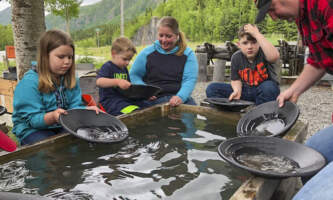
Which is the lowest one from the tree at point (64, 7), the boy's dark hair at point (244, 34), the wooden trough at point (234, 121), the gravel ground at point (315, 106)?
the gravel ground at point (315, 106)

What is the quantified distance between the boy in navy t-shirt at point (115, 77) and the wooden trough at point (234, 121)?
27cm

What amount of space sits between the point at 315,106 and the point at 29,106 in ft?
16.3

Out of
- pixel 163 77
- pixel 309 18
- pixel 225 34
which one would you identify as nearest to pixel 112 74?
pixel 163 77

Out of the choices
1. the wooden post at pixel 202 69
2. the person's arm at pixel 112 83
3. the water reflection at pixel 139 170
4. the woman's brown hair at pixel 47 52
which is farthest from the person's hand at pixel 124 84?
the wooden post at pixel 202 69

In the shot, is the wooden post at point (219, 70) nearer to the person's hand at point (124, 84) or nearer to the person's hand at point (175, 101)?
the person's hand at point (175, 101)

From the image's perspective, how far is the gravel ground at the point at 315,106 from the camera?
405 cm

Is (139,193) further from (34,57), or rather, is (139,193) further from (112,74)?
(34,57)

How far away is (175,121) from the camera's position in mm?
2701

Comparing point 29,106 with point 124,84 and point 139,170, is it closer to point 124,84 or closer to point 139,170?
point 124,84

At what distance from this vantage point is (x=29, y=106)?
2107 mm

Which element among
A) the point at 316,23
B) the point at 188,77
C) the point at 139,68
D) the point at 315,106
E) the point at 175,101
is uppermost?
the point at 316,23

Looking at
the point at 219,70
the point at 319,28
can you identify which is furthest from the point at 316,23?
the point at 219,70

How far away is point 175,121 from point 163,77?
89cm

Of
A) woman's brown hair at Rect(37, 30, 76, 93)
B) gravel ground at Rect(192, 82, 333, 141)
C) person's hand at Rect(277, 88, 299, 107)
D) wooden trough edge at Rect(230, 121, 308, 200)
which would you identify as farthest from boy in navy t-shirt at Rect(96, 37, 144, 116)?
gravel ground at Rect(192, 82, 333, 141)
